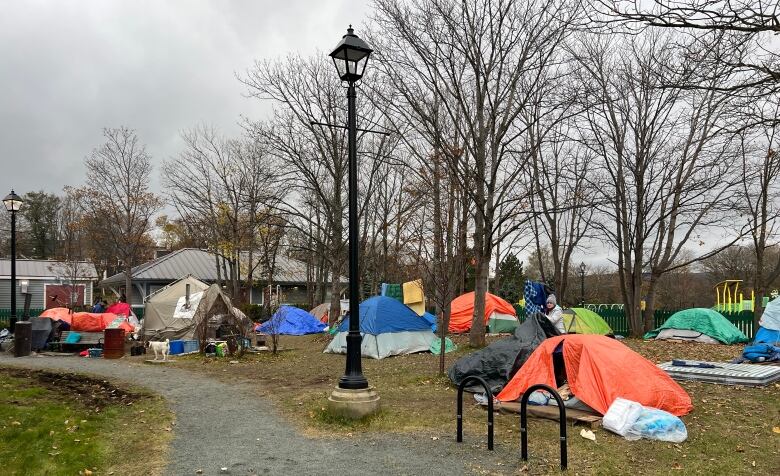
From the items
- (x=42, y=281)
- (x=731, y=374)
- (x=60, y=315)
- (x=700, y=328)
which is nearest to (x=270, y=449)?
(x=731, y=374)

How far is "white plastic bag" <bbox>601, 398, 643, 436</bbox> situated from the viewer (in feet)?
23.8

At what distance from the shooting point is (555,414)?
8.01 m

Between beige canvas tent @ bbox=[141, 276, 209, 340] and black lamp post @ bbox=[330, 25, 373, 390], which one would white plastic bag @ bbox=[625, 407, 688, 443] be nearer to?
black lamp post @ bbox=[330, 25, 373, 390]

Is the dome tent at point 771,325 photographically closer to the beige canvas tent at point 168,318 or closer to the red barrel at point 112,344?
the beige canvas tent at point 168,318

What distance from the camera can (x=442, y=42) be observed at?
16234 millimetres

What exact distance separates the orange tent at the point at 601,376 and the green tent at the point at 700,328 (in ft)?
43.1

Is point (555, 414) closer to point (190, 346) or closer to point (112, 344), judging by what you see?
point (190, 346)

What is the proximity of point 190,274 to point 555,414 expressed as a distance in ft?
108

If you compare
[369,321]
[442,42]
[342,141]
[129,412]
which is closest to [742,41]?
[129,412]

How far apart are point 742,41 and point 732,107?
167cm

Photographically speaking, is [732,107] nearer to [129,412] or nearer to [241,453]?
[241,453]

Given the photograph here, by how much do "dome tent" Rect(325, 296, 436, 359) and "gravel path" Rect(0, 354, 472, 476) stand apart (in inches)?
271

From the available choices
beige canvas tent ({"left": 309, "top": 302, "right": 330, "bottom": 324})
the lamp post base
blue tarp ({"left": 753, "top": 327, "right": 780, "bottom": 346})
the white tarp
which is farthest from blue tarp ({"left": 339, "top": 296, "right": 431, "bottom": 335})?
beige canvas tent ({"left": 309, "top": 302, "right": 330, "bottom": 324})

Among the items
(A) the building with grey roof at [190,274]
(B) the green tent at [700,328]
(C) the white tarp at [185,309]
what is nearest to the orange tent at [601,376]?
(B) the green tent at [700,328]
